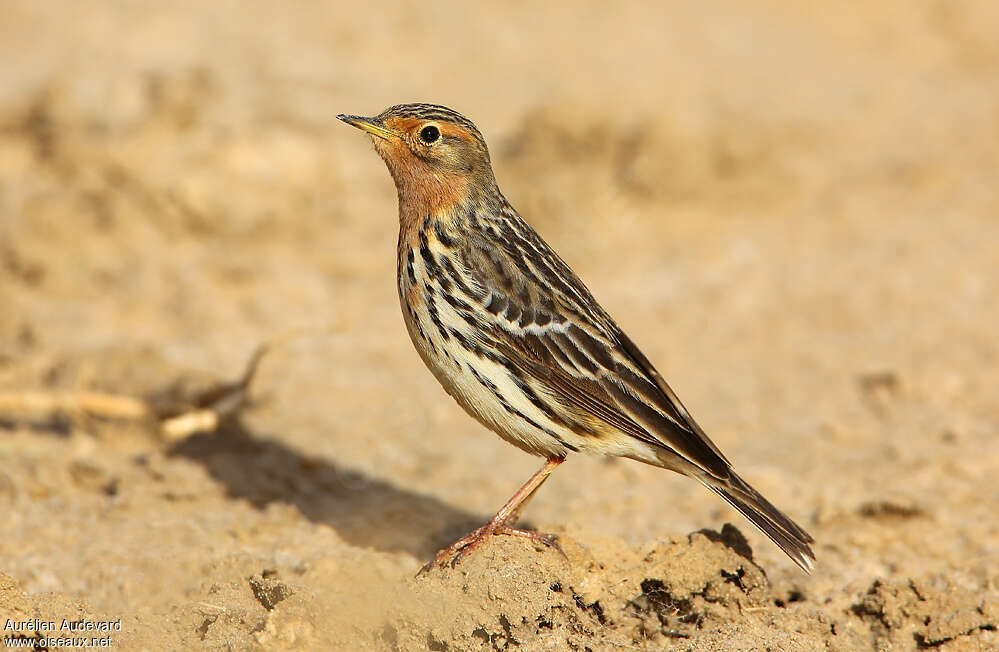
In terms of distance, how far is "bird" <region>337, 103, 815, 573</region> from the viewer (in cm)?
584

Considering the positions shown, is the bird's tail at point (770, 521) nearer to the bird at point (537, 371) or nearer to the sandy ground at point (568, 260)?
the bird at point (537, 371)

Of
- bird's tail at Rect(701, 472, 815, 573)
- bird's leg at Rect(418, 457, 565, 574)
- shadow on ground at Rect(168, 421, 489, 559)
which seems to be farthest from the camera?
shadow on ground at Rect(168, 421, 489, 559)

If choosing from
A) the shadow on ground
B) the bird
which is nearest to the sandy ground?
the shadow on ground

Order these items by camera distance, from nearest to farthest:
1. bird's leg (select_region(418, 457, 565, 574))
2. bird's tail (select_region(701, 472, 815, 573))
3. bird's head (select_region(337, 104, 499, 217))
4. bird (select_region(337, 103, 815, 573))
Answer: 1. bird's tail (select_region(701, 472, 815, 573))
2. bird's leg (select_region(418, 457, 565, 574))
3. bird (select_region(337, 103, 815, 573))
4. bird's head (select_region(337, 104, 499, 217))

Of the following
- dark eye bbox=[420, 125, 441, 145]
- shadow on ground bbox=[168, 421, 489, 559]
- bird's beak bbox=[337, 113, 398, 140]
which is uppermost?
dark eye bbox=[420, 125, 441, 145]

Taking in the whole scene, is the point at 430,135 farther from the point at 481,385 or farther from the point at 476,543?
the point at 476,543

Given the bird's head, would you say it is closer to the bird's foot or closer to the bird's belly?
the bird's belly

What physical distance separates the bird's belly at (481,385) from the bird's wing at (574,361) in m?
0.09

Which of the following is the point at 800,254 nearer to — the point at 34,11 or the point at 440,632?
the point at 440,632

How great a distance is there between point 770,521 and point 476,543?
151 cm

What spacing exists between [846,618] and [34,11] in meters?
11.3

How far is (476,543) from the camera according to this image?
19.0 feet

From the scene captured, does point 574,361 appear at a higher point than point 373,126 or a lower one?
lower

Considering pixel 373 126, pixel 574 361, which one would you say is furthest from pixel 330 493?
pixel 373 126
